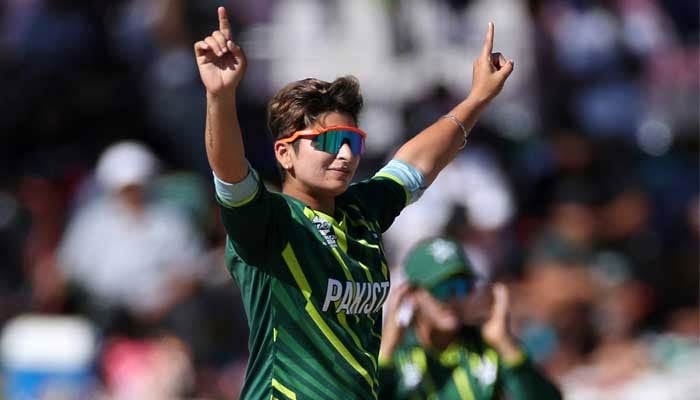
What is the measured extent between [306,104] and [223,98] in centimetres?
42

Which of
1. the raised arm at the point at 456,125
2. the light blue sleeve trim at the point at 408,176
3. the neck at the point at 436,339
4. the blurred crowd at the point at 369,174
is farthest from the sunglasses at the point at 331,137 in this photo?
the blurred crowd at the point at 369,174

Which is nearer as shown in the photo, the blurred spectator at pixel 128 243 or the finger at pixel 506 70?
the finger at pixel 506 70

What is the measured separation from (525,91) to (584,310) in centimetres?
290

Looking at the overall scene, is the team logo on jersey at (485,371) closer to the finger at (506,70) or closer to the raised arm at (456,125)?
the raised arm at (456,125)

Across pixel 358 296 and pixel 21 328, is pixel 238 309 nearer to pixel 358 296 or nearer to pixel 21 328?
pixel 21 328

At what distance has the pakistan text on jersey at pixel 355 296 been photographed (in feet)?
14.5

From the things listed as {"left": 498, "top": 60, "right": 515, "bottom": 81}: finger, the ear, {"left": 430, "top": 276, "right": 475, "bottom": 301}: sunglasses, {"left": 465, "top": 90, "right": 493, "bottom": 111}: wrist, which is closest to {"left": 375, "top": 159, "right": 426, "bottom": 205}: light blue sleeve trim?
{"left": 465, "top": 90, "right": 493, "bottom": 111}: wrist

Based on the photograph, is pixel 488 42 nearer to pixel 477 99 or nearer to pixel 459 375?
pixel 477 99

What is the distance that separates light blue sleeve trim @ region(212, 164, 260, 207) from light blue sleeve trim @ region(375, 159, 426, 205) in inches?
34.2

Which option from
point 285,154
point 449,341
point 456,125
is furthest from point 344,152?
point 449,341

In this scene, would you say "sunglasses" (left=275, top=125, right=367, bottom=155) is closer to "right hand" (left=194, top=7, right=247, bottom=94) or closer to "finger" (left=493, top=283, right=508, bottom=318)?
"right hand" (left=194, top=7, right=247, bottom=94)

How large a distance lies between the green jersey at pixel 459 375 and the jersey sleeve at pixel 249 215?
1.48 meters

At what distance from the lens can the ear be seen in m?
4.51

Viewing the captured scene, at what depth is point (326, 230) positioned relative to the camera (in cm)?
448
